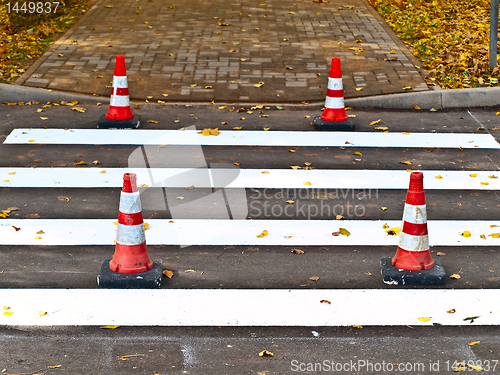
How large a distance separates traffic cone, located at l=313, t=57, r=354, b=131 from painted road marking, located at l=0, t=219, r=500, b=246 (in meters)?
2.76

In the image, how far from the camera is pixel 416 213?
4.84 meters

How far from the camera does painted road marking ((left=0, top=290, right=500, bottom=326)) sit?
439 cm

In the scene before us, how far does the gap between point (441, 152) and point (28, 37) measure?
25.9 feet

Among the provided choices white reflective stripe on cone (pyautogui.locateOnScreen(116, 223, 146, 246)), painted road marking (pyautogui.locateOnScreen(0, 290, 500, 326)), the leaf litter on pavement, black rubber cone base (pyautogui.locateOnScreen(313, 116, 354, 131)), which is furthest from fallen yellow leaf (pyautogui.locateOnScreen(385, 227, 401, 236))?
the leaf litter on pavement

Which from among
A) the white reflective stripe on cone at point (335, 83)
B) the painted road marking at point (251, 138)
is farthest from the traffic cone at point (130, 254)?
the white reflective stripe on cone at point (335, 83)

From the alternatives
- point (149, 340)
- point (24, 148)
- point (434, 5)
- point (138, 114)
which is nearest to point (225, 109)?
point (138, 114)

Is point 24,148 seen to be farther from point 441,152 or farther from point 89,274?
point 441,152

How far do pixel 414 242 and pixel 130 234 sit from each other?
6.99 feet

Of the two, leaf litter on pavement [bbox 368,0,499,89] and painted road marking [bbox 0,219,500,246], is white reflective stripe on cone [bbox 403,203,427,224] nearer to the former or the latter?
painted road marking [bbox 0,219,500,246]

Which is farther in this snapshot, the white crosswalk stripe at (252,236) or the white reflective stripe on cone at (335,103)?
the white reflective stripe on cone at (335,103)

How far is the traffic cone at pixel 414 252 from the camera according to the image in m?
4.82

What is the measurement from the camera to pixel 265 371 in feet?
12.7

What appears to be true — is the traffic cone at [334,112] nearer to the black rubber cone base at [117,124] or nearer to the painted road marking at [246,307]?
the black rubber cone base at [117,124]

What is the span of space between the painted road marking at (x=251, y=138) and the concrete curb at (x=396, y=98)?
116 cm
